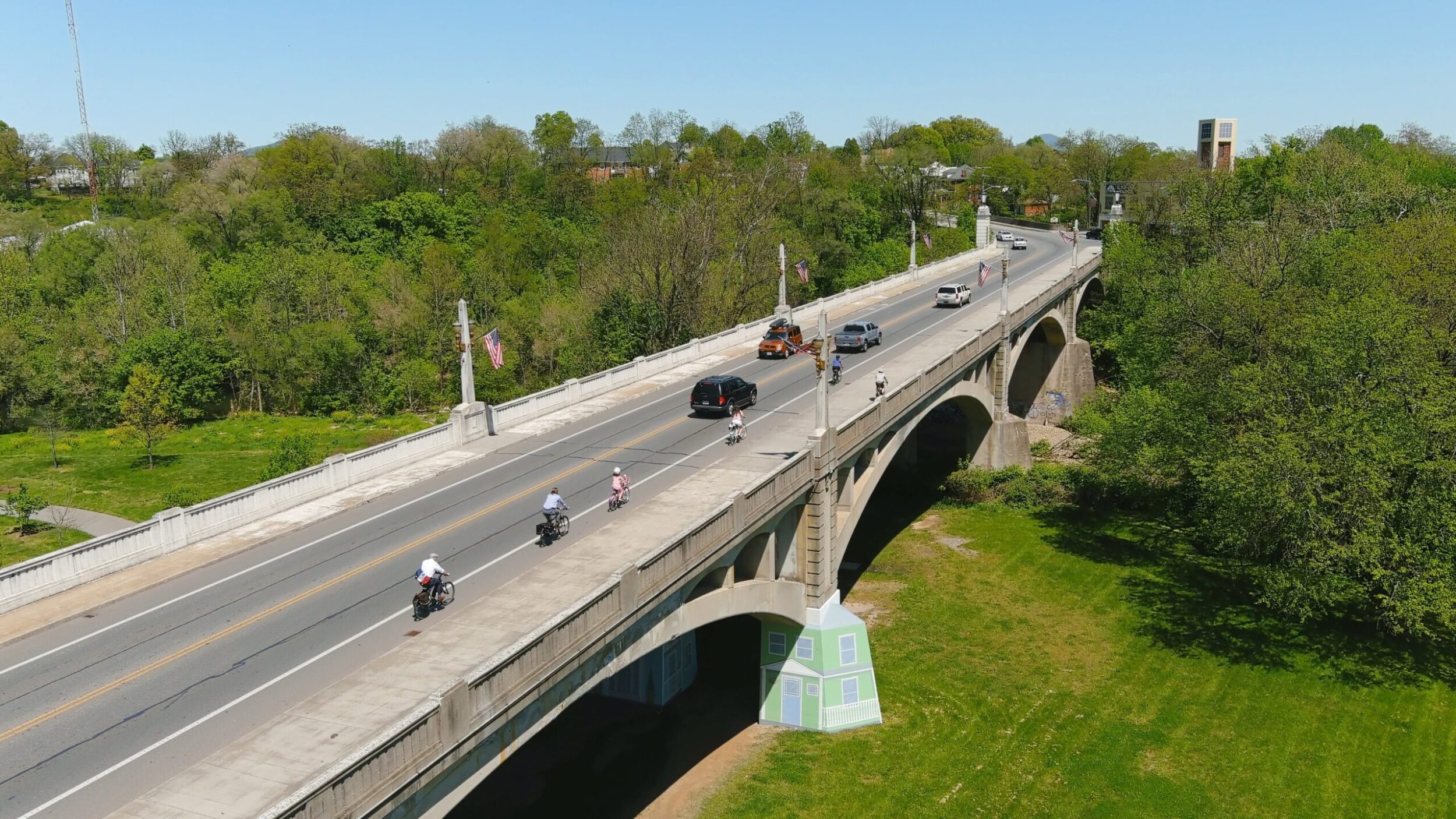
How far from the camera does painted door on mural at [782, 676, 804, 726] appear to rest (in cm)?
3222

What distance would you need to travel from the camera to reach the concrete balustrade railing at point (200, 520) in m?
22.6

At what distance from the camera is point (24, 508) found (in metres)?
44.4

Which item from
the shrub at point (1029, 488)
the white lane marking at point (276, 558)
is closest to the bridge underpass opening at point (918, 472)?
the shrub at point (1029, 488)

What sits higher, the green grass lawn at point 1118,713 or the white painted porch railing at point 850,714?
the white painted porch railing at point 850,714

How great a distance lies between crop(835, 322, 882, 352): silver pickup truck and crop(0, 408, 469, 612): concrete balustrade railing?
77.1 feet

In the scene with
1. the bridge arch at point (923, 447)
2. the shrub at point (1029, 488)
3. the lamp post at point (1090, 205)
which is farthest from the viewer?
the lamp post at point (1090, 205)

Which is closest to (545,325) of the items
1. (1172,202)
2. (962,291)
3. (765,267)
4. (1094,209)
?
(765,267)

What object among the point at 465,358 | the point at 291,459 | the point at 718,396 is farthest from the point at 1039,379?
the point at 465,358

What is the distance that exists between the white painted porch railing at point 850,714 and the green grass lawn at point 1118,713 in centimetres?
48

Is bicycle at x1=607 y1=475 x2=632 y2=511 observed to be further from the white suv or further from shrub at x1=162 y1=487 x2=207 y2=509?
the white suv

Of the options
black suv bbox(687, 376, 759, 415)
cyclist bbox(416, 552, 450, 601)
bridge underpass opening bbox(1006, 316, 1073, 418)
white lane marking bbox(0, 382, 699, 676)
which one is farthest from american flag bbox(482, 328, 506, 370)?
bridge underpass opening bbox(1006, 316, 1073, 418)

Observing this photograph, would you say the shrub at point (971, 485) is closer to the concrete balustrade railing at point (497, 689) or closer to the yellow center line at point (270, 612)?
the yellow center line at point (270, 612)

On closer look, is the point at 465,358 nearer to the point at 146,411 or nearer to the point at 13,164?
the point at 146,411

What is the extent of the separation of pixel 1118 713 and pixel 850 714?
775 cm
